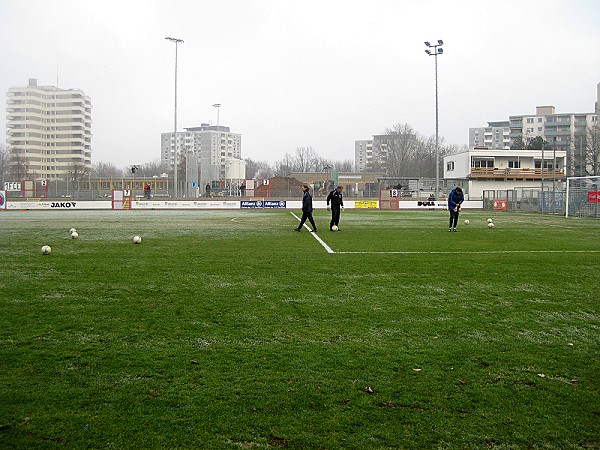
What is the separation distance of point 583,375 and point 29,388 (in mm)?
4977

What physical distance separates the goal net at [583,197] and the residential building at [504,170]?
3631 centimetres

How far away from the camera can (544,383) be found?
5059 millimetres

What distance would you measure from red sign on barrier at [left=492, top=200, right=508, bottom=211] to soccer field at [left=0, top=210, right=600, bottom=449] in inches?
1673

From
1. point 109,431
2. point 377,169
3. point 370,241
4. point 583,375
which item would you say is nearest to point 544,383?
point 583,375

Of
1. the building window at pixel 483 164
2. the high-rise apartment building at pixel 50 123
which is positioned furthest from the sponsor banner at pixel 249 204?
the high-rise apartment building at pixel 50 123

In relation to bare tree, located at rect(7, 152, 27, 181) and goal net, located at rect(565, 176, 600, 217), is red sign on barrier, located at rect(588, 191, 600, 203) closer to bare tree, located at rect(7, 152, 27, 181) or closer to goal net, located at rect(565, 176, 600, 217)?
goal net, located at rect(565, 176, 600, 217)

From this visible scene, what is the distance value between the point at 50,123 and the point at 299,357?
501ft

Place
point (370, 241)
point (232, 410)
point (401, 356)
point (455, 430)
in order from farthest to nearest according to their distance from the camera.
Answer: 1. point (370, 241)
2. point (401, 356)
3. point (232, 410)
4. point (455, 430)

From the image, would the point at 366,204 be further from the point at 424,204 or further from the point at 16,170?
the point at 16,170

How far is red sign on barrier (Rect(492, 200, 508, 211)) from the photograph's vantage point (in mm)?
52469

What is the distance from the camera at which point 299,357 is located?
580 centimetres

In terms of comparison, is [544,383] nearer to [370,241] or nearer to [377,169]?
[370,241]

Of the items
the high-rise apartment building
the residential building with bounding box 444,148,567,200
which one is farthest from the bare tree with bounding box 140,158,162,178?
the residential building with bounding box 444,148,567,200

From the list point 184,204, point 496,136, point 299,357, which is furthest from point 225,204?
point 496,136
